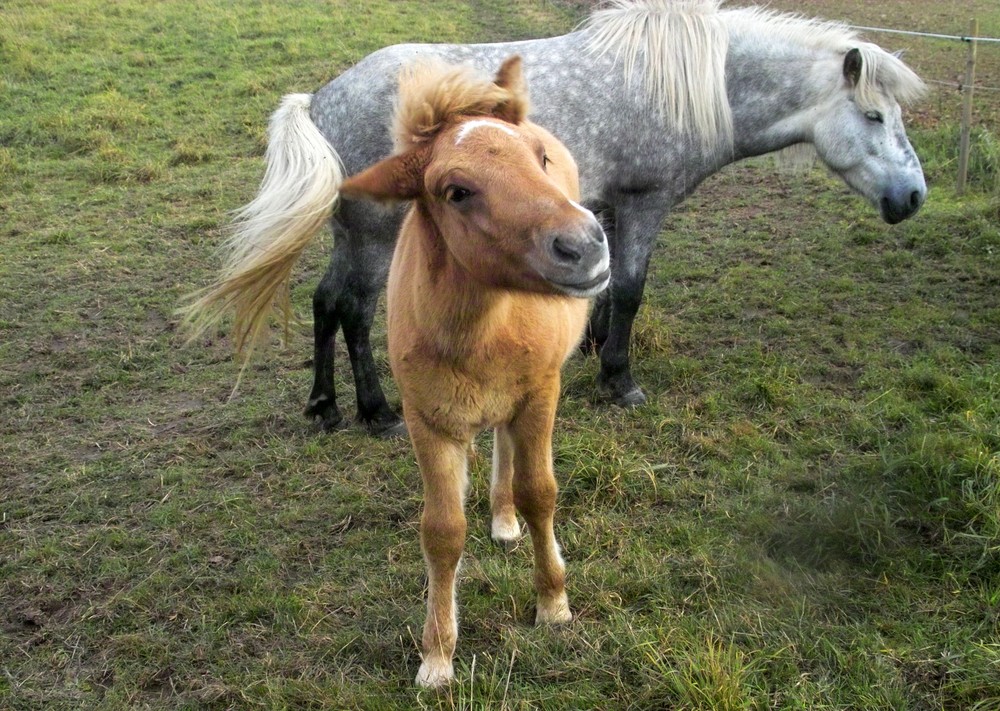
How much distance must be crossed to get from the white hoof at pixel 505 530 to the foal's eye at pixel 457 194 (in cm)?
170

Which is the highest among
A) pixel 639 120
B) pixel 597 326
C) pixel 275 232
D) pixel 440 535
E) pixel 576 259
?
pixel 576 259

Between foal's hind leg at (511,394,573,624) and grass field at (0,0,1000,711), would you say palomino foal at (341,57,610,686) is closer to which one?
foal's hind leg at (511,394,573,624)

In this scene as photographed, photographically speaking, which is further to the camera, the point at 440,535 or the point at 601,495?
the point at 601,495

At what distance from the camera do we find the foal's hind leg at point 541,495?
2.86m

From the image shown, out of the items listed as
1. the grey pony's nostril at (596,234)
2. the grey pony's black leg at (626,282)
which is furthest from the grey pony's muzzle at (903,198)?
the grey pony's nostril at (596,234)

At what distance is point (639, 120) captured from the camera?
4.85 meters

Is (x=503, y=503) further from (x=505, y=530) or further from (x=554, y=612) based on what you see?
(x=554, y=612)

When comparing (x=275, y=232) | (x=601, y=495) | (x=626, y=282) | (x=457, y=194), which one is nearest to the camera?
(x=457, y=194)

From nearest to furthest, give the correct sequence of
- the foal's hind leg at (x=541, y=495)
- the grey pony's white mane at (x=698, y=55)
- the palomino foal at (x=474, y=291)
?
1. the palomino foal at (x=474, y=291)
2. the foal's hind leg at (x=541, y=495)
3. the grey pony's white mane at (x=698, y=55)

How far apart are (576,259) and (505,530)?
5.79 ft

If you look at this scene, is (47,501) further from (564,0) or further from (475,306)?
(564,0)

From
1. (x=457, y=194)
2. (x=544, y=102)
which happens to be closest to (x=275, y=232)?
(x=544, y=102)

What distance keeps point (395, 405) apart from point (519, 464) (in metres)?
2.25

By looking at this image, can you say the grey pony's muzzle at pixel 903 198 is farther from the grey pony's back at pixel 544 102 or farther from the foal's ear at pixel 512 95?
the foal's ear at pixel 512 95
